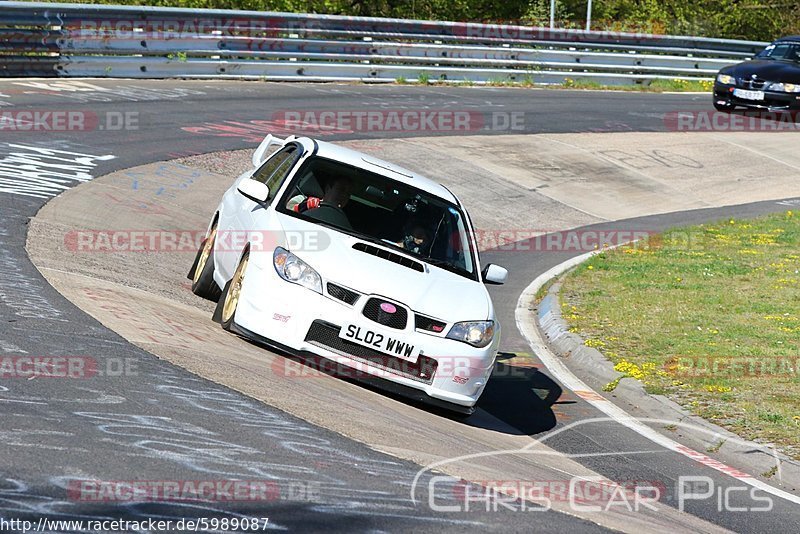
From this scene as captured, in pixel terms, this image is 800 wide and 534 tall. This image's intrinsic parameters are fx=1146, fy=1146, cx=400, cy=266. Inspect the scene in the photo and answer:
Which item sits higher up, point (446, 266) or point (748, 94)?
point (748, 94)

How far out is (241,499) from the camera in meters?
5.18

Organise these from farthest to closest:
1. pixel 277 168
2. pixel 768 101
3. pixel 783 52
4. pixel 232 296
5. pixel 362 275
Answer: pixel 783 52 → pixel 768 101 → pixel 277 168 → pixel 232 296 → pixel 362 275

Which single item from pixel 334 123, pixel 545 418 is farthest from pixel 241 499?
pixel 334 123

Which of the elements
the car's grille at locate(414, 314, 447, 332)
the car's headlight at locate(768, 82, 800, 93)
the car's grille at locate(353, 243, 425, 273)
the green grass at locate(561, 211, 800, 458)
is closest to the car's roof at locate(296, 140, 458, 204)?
the car's grille at locate(353, 243, 425, 273)

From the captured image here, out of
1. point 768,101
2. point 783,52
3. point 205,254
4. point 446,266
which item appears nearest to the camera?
point 446,266

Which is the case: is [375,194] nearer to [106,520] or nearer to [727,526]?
[727,526]

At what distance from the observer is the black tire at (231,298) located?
8828 millimetres

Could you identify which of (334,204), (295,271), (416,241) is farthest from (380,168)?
(295,271)

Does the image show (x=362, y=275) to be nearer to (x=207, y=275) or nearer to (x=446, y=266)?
(x=446, y=266)

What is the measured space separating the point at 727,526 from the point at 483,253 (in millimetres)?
9884

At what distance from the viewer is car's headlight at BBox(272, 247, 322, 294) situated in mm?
8227

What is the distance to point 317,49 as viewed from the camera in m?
27.5

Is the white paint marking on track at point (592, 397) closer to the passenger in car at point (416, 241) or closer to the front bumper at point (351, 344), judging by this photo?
the front bumper at point (351, 344)

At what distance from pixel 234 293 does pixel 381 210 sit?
1.52 meters
